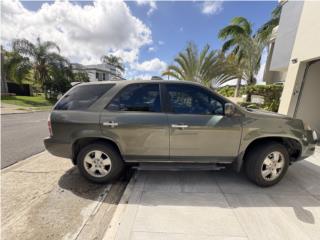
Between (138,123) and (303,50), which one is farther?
(303,50)

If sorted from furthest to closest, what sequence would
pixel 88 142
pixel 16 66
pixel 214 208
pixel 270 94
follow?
pixel 16 66 → pixel 270 94 → pixel 88 142 → pixel 214 208

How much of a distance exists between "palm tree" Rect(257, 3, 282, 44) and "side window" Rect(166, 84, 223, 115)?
14890mm

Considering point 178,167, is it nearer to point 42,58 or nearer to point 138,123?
point 138,123

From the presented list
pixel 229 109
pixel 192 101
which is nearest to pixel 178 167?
pixel 192 101

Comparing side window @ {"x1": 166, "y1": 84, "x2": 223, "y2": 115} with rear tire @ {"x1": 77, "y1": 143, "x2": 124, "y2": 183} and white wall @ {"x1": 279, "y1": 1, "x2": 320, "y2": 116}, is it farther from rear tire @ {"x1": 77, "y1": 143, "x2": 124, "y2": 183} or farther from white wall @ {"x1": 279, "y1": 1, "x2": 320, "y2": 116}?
white wall @ {"x1": 279, "y1": 1, "x2": 320, "y2": 116}

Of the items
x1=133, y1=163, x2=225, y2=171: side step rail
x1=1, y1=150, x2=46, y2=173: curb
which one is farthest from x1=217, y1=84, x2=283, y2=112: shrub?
x1=1, y1=150, x2=46, y2=173: curb

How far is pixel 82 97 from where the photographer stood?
3215 mm

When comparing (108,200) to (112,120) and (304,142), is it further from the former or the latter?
(304,142)

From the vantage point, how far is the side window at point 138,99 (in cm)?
310

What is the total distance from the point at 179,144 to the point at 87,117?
5.39 feet

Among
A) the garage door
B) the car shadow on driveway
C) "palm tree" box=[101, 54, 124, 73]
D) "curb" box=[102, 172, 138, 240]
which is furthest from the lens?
"palm tree" box=[101, 54, 124, 73]

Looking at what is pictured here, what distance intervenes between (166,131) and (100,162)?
1314 millimetres

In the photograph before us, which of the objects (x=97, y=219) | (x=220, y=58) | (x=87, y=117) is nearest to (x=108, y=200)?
(x=97, y=219)

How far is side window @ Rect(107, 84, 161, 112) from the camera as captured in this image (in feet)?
10.2
